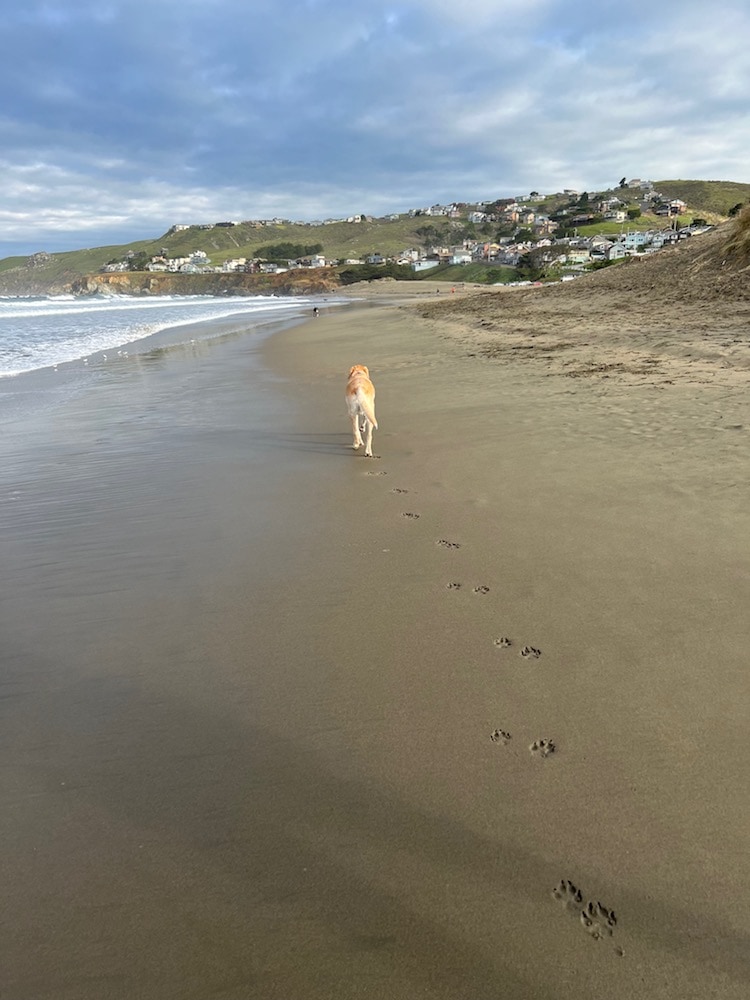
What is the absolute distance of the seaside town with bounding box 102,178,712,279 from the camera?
3627 inches

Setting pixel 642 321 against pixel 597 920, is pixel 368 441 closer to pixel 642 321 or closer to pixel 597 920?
pixel 597 920

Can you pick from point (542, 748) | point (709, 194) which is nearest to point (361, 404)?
point (542, 748)

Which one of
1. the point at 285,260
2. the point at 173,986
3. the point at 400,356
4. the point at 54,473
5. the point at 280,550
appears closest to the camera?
the point at 173,986

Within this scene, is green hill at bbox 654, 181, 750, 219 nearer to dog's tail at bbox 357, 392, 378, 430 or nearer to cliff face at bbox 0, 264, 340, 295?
cliff face at bbox 0, 264, 340, 295

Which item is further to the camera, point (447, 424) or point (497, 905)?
point (447, 424)

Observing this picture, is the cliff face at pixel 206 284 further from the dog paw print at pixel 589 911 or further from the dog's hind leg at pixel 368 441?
the dog paw print at pixel 589 911

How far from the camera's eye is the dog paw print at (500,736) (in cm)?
243

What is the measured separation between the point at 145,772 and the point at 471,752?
140 cm

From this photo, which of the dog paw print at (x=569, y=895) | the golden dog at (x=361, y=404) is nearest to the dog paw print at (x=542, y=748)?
the dog paw print at (x=569, y=895)

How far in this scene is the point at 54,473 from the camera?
21.6 ft

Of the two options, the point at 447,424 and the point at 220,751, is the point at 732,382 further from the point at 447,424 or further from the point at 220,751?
the point at 220,751

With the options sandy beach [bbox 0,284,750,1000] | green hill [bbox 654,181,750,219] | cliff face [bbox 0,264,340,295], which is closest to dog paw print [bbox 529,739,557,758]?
sandy beach [bbox 0,284,750,1000]

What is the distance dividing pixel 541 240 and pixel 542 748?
135 m

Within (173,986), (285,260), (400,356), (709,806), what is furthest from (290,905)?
(285,260)
